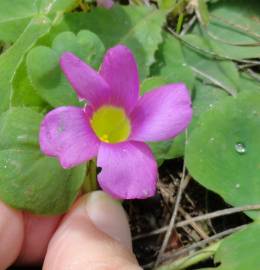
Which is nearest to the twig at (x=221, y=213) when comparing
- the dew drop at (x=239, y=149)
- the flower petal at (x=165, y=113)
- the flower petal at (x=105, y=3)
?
the dew drop at (x=239, y=149)

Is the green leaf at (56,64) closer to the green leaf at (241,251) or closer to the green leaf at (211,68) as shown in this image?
the green leaf at (211,68)

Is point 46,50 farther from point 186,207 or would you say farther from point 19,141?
point 186,207

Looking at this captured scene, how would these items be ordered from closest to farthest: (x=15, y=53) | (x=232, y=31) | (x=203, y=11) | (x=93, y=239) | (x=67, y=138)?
1. (x=67, y=138)
2. (x=93, y=239)
3. (x=15, y=53)
4. (x=203, y=11)
5. (x=232, y=31)

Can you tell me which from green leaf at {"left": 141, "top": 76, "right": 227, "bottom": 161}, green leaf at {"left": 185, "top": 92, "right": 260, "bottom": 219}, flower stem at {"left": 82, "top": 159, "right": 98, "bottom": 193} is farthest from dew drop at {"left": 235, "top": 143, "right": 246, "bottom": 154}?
flower stem at {"left": 82, "top": 159, "right": 98, "bottom": 193}

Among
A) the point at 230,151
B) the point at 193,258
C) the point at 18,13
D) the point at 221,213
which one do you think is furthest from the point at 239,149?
the point at 18,13

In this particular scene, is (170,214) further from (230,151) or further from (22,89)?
(22,89)

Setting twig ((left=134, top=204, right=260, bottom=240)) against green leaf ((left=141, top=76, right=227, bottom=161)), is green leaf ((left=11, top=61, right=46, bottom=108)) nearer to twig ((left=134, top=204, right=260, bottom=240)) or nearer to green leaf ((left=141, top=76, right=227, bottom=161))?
green leaf ((left=141, top=76, right=227, bottom=161))
